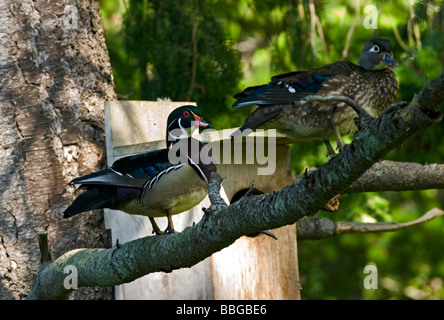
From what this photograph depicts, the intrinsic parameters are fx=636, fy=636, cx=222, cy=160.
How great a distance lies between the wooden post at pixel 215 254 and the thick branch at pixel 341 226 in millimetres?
416

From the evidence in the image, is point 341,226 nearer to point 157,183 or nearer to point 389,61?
point 389,61

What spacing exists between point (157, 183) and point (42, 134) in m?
0.91

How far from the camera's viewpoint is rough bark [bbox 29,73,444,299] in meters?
1.90

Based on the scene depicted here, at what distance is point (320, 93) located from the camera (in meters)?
3.47

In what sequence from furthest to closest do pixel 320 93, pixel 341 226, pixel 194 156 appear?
pixel 341 226 → pixel 320 93 → pixel 194 156

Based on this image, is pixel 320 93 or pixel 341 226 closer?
pixel 320 93

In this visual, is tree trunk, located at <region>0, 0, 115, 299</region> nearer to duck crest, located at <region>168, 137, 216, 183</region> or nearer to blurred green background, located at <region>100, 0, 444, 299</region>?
blurred green background, located at <region>100, 0, 444, 299</region>

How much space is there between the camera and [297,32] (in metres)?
4.64

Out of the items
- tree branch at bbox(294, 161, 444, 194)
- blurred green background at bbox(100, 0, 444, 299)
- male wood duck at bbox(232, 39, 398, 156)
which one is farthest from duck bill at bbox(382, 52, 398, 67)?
tree branch at bbox(294, 161, 444, 194)

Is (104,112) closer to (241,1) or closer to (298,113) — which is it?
(298,113)

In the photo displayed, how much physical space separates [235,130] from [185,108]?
0.98 ft

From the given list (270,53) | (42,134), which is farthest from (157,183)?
(270,53)

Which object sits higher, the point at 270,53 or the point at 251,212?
the point at 270,53

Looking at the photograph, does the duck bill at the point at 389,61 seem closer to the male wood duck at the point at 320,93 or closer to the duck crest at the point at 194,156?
the male wood duck at the point at 320,93
